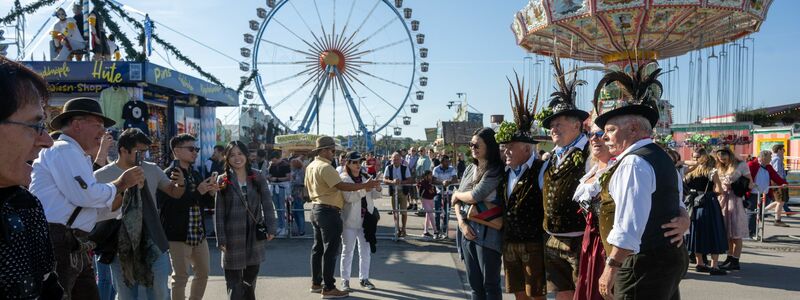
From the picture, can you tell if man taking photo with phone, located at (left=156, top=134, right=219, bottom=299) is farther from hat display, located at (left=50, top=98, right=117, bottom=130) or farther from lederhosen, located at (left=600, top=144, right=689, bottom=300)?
lederhosen, located at (left=600, top=144, right=689, bottom=300)

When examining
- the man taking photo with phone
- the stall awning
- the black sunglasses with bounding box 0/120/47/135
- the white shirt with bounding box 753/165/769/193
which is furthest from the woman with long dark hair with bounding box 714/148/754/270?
the stall awning

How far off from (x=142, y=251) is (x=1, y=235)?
2657mm

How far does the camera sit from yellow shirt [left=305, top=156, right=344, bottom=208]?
5492 mm

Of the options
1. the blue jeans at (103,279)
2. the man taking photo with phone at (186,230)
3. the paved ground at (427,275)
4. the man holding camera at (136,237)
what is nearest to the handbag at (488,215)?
the paved ground at (427,275)

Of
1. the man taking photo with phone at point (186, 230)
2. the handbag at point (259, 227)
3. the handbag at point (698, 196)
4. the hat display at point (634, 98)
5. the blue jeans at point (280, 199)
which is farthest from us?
the blue jeans at point (280, 199)

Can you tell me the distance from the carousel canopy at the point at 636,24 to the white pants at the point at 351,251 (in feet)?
31.7

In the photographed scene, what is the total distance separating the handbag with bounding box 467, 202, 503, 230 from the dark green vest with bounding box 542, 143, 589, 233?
0.37m

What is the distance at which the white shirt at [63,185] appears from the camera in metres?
2.84

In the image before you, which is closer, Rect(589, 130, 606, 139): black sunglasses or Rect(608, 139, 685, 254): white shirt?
Rect(608, 139, 685, 254): white shirt

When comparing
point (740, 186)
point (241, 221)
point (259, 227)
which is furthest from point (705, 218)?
point (241, 221)

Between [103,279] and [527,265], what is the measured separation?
326cm

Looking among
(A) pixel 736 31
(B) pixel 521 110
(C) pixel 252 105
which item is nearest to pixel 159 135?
(B) pixel 521 110

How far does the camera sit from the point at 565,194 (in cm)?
361

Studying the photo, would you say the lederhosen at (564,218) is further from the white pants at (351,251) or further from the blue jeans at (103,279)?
the blue jeans at (103,279)
